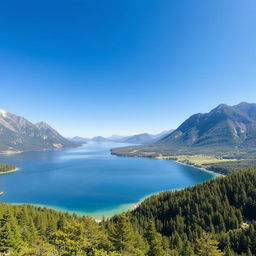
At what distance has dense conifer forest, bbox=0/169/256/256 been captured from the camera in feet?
111

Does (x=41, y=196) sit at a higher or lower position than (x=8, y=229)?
lower

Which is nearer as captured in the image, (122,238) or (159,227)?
(122,238)

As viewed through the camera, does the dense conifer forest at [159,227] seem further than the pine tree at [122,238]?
No

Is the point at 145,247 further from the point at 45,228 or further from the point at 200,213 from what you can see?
the point at 200,213

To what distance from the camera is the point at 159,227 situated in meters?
76.2

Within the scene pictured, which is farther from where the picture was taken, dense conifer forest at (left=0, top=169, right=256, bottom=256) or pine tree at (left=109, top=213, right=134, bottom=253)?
pine tree at (left=109, top=213, right=134, bottom=253)

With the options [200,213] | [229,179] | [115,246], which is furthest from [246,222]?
[115,246]

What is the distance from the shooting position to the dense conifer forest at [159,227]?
1329 inches

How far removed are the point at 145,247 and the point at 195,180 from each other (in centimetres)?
15247

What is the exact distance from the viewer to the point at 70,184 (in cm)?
16750

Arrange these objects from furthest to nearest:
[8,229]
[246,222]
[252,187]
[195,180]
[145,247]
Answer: [195,180], [252,187], [246,222], [145,247], [8,229]

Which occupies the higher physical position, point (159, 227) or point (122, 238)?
point (122, 238)

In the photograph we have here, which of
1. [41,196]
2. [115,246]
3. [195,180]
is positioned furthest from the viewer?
[195,180]

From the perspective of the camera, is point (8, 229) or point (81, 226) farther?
point (8, 229)
